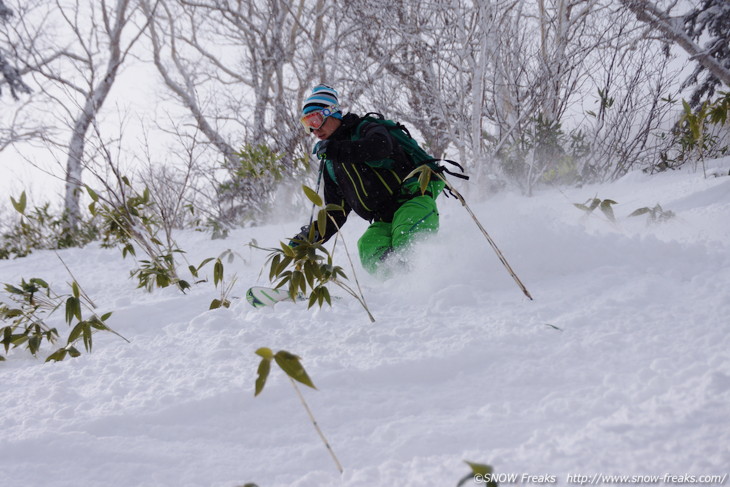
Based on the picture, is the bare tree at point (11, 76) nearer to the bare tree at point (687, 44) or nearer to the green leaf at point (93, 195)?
the green leaf at point (93, 195)

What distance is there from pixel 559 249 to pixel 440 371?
0.92 meters

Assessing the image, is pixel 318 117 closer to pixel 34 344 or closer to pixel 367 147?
pixel 367 147

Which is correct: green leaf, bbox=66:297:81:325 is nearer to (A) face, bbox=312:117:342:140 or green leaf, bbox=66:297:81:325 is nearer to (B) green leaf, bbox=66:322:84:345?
(B) green leaf, bbox=66:322:84:345

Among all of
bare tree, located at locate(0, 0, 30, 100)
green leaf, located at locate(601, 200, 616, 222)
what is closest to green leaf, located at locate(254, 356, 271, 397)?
green leaf, located at locate(601, 200, 616, 222)

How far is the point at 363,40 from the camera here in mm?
5031

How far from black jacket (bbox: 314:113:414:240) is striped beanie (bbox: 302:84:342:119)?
0.11m

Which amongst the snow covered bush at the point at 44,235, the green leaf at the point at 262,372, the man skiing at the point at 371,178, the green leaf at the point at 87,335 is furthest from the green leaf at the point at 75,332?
the snow covered bush at the point at 44,235

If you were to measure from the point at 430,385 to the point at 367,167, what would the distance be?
1692 millimetres

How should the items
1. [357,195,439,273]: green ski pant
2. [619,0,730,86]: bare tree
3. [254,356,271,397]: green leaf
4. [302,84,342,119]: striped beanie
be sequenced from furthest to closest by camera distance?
1. [619,0,730,86]: bare tree
2. [302,84,342,119]: striped beanie
3. [357,195,439,273]: green ski pant
4. [254,356,271,397]: green leaf

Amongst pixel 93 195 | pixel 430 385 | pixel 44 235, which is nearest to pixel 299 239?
pixel 430 385

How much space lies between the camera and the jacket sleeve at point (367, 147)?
7.27 feet

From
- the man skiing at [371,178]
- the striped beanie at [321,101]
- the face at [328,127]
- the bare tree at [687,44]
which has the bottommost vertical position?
the man skiing at [371,178]

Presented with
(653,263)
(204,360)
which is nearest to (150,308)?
(204,360)

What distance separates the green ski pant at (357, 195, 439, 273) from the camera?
2188mm
